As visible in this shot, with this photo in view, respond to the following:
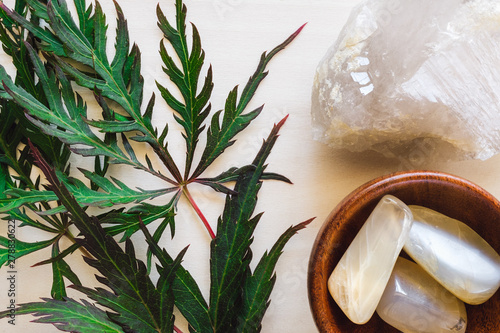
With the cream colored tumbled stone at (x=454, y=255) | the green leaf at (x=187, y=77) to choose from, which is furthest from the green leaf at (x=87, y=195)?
the cream colored tumbled stone at (x=454, y=255)

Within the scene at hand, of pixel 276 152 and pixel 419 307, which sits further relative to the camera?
pixel 276 152

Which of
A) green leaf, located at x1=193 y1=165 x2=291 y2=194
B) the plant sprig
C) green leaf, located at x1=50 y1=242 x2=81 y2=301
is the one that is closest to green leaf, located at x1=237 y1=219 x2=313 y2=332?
the plant sprig

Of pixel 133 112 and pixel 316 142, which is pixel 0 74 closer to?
pixel 133 112

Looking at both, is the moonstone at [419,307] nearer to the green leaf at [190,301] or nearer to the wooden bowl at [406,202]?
the wooden bowl at [406,202]

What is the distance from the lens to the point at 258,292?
0.62m

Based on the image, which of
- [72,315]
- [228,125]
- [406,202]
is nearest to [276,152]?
[228,125]

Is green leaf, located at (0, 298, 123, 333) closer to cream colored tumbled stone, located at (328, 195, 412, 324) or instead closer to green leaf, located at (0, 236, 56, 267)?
green leaf, located at (0, 236, 56, 267)

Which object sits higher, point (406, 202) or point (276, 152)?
point (276, 152)

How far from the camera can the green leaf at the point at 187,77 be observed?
26.0 inches

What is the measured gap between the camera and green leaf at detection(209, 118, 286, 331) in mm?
630

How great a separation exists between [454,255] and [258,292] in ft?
0.87

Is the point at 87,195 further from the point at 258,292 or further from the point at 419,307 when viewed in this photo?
the point at 419,307

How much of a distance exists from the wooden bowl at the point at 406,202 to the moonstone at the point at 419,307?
4cm

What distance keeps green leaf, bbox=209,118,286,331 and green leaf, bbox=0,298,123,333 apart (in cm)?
14
